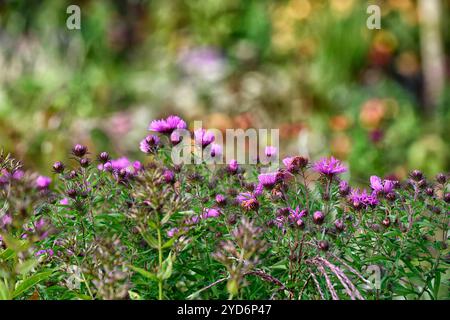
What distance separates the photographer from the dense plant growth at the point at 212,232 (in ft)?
4.24

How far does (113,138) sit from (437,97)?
2.78 m

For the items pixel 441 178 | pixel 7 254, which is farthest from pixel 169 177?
pixel 441 178

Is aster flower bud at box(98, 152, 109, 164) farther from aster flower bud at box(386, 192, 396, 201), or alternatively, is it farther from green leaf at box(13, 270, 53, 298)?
aster flower bud at box(386, 192, 396, 201)

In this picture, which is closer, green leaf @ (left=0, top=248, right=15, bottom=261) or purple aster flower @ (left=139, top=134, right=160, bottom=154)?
green leaf @ (left=0, top=248, right=15, bottom=261)

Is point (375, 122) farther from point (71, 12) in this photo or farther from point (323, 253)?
point (323, 253)

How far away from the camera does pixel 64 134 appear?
4293mm

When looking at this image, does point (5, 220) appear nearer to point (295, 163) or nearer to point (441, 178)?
point (295, 163)

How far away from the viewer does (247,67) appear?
20.0 feet

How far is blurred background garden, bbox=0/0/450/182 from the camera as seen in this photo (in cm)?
524

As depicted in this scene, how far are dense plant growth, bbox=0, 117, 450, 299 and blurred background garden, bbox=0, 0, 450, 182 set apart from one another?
3.33 m

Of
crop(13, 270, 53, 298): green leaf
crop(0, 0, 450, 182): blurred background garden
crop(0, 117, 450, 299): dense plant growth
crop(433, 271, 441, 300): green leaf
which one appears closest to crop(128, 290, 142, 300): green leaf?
crop(0, 117, 450, 299): dense plant growth
